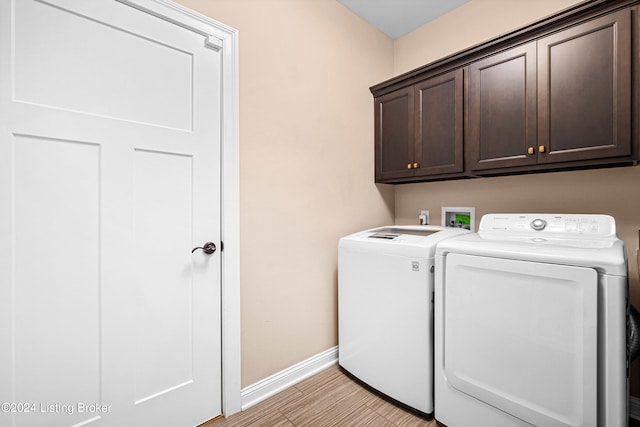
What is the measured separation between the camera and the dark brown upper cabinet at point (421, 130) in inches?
74.0

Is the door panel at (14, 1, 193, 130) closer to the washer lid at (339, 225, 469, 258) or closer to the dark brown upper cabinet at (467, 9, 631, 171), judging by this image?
the washer lid at (339, 225, 469, 258)

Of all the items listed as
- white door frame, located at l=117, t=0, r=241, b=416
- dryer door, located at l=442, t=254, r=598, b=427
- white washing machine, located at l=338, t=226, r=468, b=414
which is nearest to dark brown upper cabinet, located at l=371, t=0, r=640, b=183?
white washing machine, located at l=338, t=226, r=468, b=414

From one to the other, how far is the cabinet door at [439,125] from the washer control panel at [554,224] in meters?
0.41

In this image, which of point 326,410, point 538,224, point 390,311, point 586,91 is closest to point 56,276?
point 326,410

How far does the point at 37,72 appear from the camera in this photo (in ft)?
3.55

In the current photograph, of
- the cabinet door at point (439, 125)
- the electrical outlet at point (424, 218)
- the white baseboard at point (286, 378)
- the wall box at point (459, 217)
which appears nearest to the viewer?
the white baseboard at point (286, 378)

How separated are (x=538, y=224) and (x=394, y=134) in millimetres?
1153

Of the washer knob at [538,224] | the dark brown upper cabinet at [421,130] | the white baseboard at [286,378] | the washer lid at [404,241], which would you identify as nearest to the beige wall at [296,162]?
the white baseboard at [286,378]

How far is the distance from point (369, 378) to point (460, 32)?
259cm

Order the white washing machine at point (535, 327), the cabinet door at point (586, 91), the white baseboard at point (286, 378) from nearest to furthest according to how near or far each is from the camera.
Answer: the white washing machine at point (535, 327) < the cabinet door at point (586, 91) < the white baseboard at point (286, 378)

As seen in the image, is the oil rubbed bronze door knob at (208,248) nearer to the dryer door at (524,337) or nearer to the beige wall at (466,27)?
the dryer door at (524,337)

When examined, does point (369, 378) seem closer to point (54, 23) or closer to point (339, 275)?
point (339, 275)

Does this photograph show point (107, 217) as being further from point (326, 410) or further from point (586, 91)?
point (586, 91)

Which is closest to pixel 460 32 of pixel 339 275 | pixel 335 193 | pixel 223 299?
pixel 335 193
